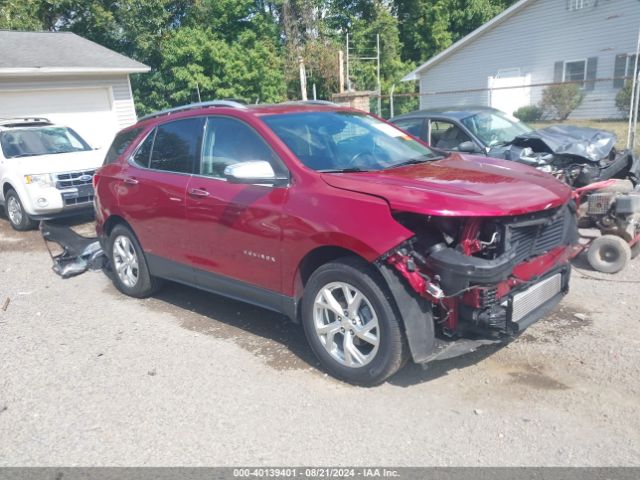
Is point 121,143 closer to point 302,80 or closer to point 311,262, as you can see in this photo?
point 311,262

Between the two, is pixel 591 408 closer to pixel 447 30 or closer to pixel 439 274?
pixel 439 274

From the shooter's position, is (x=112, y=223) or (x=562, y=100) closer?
(x=112, y=223)

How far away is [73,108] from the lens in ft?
55.1

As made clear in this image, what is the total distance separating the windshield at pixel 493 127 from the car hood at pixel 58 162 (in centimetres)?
629

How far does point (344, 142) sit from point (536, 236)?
1.64 meters

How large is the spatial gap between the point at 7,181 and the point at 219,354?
7330mm

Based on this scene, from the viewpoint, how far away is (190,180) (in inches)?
196

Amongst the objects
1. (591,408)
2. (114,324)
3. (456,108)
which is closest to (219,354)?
(114,324)

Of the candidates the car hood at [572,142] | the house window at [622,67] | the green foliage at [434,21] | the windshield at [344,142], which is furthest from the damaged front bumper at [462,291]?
the green foliage at [434,21]

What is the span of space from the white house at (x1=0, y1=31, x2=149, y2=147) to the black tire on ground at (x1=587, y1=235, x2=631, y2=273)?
1462 cm

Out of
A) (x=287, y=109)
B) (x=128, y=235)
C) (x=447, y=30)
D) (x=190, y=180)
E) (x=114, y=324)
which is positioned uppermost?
(x=447, y=30)

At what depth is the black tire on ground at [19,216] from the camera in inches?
390

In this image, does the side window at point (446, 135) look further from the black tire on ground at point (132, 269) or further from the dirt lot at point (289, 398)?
the black tire on ground at point (132, 269)

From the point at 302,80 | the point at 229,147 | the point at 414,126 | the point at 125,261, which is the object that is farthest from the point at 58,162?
the point at 302,80
